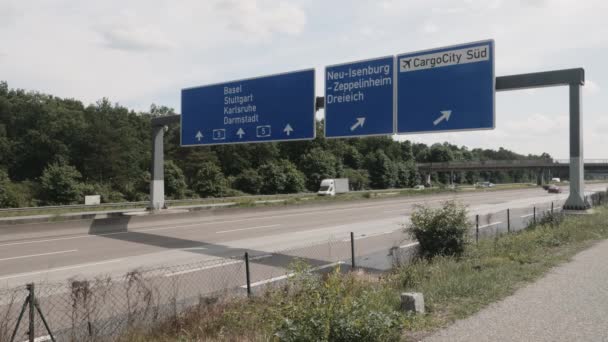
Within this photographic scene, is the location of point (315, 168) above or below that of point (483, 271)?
above

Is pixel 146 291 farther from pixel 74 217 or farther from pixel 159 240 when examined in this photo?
pixel 74 217

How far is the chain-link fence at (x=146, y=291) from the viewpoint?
20.0 ft

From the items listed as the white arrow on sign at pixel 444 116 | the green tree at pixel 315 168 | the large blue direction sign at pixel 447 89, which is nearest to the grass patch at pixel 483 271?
the large blue direction sign at pixel 447 89

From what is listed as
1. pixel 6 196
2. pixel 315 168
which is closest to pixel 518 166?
pixel 315 168

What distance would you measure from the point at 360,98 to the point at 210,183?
52.9 m

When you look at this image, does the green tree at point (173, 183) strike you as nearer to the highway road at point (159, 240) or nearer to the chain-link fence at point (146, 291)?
the highway road at point (159, 240)

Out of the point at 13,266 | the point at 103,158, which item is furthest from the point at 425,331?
the point at 103,158

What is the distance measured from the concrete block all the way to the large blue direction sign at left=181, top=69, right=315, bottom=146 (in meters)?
10.6

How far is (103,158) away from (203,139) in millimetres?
52826

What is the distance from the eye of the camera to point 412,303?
616 cm

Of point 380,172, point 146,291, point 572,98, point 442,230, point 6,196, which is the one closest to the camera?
point 146,291

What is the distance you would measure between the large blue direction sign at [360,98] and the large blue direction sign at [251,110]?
2.42ft

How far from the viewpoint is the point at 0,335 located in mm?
5594

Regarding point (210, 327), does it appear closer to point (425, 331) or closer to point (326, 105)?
point (425, 331)
